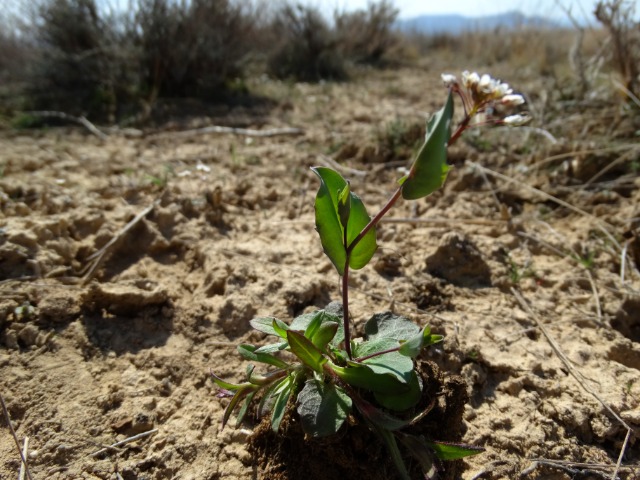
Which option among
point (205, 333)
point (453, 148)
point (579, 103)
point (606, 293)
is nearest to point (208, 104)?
point (453, 148)

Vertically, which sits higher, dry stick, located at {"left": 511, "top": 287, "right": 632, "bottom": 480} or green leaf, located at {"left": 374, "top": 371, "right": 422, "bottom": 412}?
green leaf, located at {"left": 374, "top": 371, "right": 422, "bottom": 412}

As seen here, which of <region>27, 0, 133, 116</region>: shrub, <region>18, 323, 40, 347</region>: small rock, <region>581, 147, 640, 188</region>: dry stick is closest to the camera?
<region>18, 323, 40, 347</region>: small rock

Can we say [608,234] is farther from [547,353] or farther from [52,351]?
[52,351]

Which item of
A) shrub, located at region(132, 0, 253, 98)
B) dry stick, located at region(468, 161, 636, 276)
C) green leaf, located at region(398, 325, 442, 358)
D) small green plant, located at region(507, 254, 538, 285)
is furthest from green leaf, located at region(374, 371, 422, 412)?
shrub, located at region(132, 0, 253, 98)

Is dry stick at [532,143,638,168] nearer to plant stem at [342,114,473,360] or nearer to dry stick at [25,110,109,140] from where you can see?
plant stem at [342,114,473,360]

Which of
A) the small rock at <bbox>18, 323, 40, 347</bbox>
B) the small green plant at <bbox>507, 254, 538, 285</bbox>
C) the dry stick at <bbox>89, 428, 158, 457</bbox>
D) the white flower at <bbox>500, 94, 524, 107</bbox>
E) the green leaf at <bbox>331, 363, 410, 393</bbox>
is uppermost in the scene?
the white flower at <bbox>500, 94, 524, 107</bbox>

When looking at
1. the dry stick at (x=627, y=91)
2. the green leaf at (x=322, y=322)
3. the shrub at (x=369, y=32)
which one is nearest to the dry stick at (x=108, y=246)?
the green leaf at (x=322, y=322)
